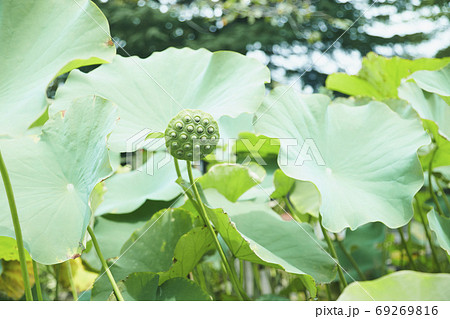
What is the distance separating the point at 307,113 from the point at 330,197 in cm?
15

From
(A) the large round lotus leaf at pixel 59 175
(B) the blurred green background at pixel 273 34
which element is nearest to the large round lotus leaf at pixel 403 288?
(A) the large round lotus leaf at pixel 59 175

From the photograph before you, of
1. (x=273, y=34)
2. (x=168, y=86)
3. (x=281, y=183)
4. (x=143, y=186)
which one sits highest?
(x=168, y=86)

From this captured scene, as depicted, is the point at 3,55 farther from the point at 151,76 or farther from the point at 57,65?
the point at 151,76

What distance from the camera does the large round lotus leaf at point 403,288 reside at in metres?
0.33

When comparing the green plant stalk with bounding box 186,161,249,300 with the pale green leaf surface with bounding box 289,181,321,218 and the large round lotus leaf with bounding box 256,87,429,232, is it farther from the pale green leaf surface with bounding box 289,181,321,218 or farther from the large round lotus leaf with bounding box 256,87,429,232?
the pale green leaf surface with bounding box 289,181,321,218

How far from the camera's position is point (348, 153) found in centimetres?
60

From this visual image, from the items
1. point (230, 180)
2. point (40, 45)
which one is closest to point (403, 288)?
point (230, 180)

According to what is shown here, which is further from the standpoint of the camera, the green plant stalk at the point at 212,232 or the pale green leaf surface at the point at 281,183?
the pale green leaf surface at the point at 281,183

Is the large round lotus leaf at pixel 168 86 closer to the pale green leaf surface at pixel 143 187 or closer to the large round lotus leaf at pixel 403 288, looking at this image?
the pale green leaf surface at pixel 143 187

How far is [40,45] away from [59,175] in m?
0.16

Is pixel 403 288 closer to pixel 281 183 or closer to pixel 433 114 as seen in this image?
pixel 281 183

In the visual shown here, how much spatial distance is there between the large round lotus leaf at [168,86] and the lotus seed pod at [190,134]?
2.3 inches
